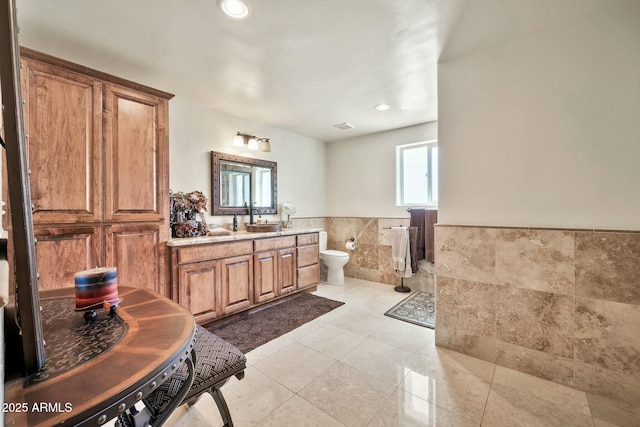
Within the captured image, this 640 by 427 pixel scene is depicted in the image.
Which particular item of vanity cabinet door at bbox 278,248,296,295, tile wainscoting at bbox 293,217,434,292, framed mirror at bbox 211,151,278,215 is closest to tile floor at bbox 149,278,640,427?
vanity cabinet door at bbox 278,248,296,295

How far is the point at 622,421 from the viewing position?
56.2 inches

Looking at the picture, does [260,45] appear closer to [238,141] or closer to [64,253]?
[238,141]

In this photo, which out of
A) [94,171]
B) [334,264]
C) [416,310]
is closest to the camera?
[94,171]

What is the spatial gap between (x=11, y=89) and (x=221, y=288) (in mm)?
2254

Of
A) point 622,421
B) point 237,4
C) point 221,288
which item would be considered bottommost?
point 622,421

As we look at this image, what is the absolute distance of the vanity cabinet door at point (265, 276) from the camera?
2.88 meters

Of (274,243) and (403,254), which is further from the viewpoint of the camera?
(403,254)

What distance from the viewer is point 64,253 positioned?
1773 mm

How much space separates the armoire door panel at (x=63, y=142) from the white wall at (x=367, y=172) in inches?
130

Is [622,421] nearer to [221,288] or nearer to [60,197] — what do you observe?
[221,288]

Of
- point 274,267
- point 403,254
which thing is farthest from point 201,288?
point 403,254

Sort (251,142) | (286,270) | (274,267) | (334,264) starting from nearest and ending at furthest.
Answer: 1. (274,267)
2. (286,270)
3. (251,142)
4. (334,264)

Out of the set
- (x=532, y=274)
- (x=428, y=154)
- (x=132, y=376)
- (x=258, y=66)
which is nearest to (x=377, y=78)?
→ (x=258, y=66)

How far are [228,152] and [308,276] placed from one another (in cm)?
192
